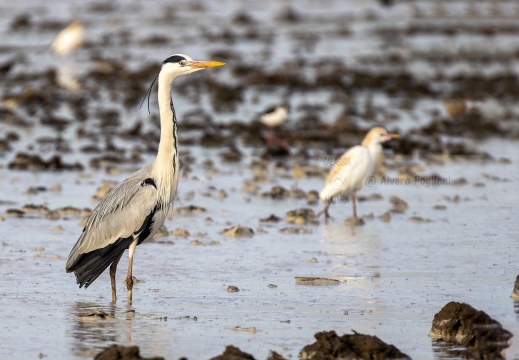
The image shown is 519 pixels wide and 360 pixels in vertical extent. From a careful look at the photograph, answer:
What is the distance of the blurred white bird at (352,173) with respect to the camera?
38.4 ft

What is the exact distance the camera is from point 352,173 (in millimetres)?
12125

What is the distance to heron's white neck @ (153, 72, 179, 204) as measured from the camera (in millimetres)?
8062

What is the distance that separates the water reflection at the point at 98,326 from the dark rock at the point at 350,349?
1.33 metres

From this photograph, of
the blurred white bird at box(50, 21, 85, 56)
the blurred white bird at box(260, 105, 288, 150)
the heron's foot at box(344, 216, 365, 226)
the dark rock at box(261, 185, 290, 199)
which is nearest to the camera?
the heron's foot at box(344, 216, 365, 226)

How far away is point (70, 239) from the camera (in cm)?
995

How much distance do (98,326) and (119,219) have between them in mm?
1155

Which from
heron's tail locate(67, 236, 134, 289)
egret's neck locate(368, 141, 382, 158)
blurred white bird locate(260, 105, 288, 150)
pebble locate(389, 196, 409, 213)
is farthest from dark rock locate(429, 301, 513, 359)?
blurred white bird locate(260, 105, 288, 150)

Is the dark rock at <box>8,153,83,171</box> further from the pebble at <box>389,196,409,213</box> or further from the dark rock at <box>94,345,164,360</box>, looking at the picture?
the dark rock at <box>94,345,164,360</box>

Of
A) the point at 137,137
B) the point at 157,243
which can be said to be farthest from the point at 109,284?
the point at 137,137

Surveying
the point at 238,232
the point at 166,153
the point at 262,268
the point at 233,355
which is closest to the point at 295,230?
the point at 238,232

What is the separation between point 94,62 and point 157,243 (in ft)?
62.2

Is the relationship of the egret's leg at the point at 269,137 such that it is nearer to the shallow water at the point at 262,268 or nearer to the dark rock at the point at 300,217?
the shallow water at the point at 262,268

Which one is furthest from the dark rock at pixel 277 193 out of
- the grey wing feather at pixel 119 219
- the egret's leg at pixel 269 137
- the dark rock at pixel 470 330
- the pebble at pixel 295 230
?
the dark rock at pixel 470 330

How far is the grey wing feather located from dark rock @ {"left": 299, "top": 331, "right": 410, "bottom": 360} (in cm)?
230
